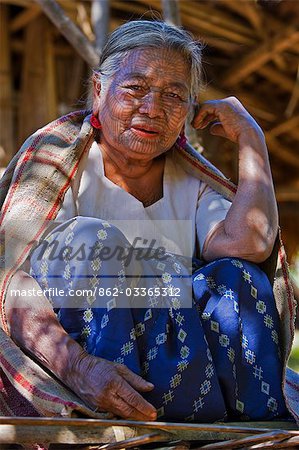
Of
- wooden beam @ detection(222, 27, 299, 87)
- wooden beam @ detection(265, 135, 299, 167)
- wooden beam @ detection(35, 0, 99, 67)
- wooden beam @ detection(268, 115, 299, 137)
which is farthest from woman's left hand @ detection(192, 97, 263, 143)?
wooden beam @ detection(265, 135, 299, 167)

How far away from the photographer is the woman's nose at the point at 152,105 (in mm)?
2238

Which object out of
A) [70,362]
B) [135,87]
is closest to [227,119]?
[135,87]

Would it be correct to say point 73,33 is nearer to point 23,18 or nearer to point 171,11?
point 171,11

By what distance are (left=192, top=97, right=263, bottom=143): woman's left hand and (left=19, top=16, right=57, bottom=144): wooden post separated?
3.15 metres

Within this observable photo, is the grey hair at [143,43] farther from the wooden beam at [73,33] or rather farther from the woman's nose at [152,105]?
the wooden beam at [73,33]

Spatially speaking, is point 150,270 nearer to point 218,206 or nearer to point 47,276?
point 47,276

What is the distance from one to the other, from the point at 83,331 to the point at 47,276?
17 cm

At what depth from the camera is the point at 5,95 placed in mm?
5465

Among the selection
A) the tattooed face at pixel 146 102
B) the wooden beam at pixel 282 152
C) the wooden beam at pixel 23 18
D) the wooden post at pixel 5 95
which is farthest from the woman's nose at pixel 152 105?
the wooden beam at pixel 282 152

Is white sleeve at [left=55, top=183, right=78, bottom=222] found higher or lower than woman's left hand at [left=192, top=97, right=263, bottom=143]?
lower

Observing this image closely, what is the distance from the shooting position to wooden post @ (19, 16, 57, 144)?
18.2 feet

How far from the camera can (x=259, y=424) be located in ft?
6.21

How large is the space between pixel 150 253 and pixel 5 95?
3.68 metres

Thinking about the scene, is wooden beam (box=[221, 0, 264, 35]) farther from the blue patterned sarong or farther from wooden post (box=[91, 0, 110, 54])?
the blue patterned sarong
